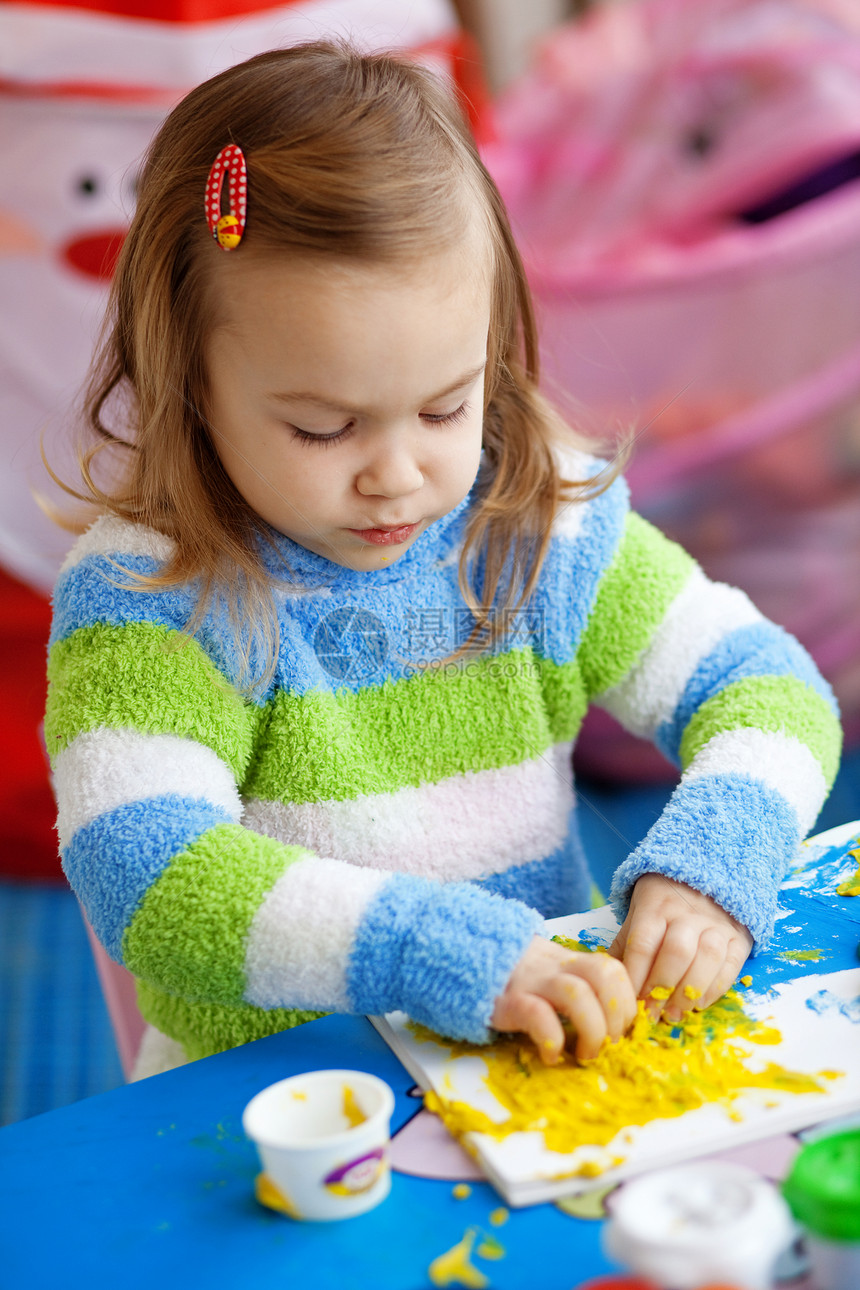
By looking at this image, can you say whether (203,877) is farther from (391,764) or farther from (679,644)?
(679,644)

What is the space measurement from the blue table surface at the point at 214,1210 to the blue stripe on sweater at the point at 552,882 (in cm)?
21

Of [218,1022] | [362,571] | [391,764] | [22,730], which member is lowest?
[22,730]

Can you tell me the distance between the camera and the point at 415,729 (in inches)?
28.3

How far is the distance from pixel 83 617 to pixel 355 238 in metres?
0.24

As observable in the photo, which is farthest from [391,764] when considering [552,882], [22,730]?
[22,730]

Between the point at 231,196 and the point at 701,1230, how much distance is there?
470 mm

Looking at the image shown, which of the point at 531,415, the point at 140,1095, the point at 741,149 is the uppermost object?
the point at 741,149

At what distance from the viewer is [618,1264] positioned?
40cm

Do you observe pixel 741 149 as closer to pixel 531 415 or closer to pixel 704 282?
pixel 704 282

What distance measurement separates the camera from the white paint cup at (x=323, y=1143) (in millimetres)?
423

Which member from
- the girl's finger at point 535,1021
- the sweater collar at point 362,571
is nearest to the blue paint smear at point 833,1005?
the girl's finger at point 535,1021

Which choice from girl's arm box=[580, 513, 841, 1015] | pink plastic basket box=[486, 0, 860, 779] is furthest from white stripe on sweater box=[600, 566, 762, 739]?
pink plastic basket box=[486, 0, 860, 779]

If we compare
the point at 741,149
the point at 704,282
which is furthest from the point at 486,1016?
the point at 741,149

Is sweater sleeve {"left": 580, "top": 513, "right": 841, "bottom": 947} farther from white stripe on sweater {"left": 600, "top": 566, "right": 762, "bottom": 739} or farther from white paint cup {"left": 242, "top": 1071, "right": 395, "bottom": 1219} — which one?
white paint cup {"left": 242, "top": 1071, "right": 395, "bottom": 1219}
